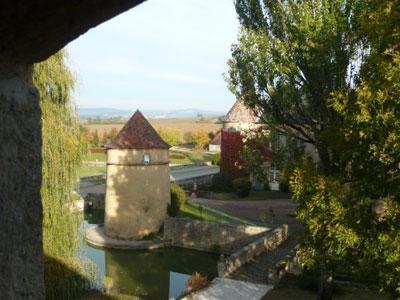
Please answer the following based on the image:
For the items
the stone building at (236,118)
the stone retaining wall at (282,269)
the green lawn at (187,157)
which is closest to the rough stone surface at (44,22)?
the stone retaining wall at (282,269)

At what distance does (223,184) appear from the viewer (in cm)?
3619

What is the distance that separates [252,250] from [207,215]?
318 inches

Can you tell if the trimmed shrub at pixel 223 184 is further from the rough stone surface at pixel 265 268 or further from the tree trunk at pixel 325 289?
the tree trunk at pixel 325 289

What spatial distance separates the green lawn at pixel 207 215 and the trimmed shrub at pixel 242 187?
19.7 ft

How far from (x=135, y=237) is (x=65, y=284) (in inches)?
450

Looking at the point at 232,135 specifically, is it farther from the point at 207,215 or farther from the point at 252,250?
the point at 252,250

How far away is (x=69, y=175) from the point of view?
12.2 metres

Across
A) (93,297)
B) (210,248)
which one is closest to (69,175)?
(93,297)

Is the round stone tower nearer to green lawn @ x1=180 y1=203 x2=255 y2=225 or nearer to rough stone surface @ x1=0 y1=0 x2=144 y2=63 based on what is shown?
green lawn @ x1=180 y1=203 x2=255 y2=225

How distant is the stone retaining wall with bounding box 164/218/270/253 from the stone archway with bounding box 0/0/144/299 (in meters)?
21.1

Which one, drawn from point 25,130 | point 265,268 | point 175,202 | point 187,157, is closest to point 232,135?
point 175,202

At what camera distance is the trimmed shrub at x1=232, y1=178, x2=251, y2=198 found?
33.8 metres

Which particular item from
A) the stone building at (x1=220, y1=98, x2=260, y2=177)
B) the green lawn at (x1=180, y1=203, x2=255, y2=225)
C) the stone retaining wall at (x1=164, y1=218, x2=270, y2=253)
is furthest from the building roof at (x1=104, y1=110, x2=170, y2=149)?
the stone building at (x1=220, y1=98, x2=260, y2=177)

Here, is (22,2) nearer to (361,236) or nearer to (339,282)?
(361,236)
